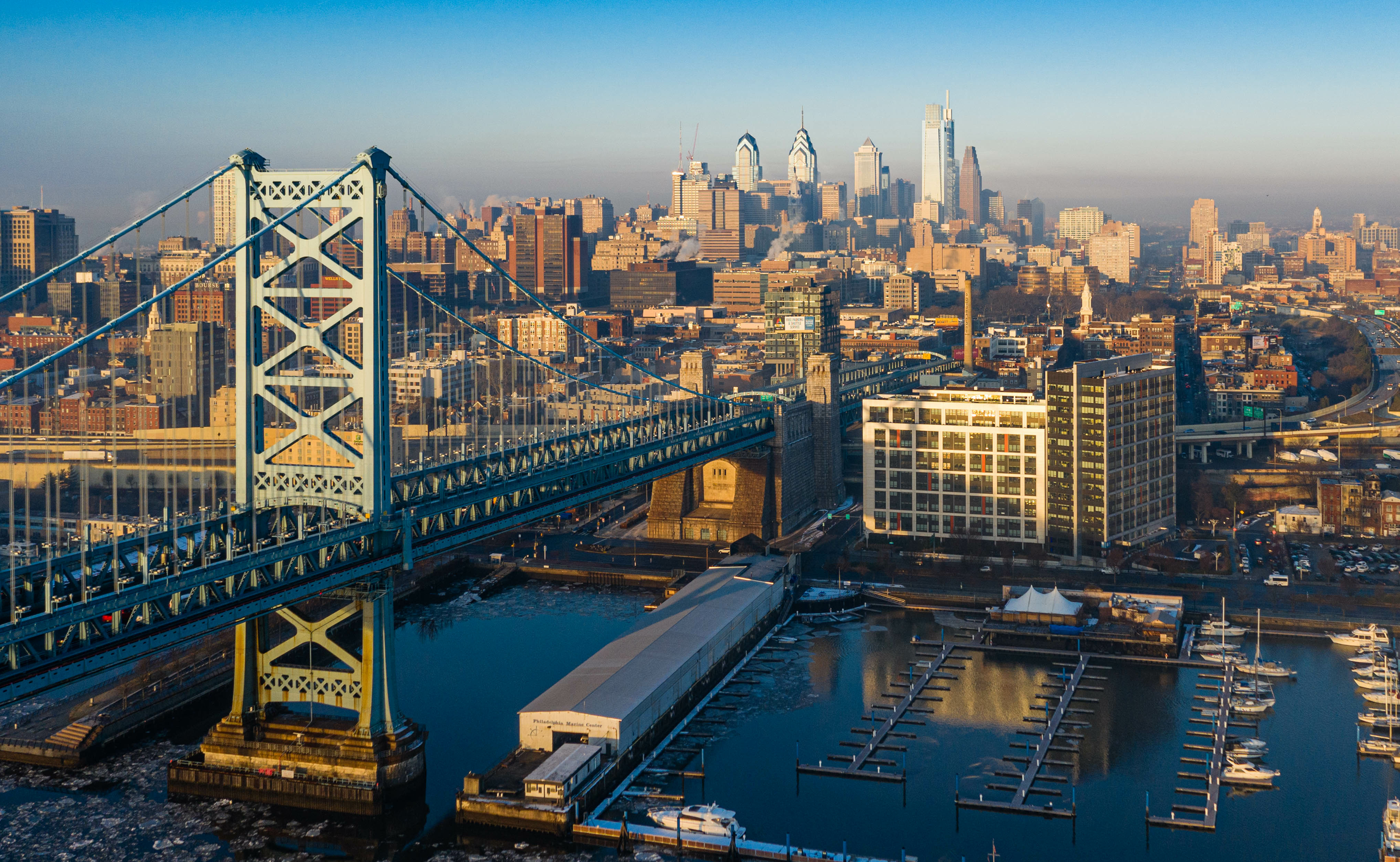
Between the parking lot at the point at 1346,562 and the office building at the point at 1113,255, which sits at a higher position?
the office building at the point at 1113,255

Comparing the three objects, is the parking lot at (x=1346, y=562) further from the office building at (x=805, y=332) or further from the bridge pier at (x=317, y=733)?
the office building at (x=805, y=332)

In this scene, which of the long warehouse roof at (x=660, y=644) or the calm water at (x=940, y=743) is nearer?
the calm water at (x=940, y=743)

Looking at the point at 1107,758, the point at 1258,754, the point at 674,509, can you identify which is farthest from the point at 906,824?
the point at 674,509

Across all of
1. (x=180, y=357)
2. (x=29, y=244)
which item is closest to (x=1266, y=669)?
(x=180, y=357)

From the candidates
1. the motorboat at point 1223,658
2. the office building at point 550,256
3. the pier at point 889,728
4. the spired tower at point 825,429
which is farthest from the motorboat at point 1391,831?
the office building at point 550,256

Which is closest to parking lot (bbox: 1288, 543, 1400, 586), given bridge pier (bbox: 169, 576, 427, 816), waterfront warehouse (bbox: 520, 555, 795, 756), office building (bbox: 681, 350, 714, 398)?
waterfront warehouse (bbox: 520, 555, 795, 756)
